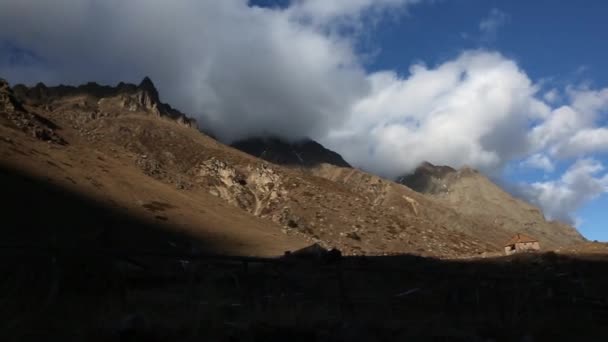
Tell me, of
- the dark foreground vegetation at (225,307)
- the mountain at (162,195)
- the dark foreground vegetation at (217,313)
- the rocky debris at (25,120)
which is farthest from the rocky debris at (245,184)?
the dark foreground vegetation at (217,313)

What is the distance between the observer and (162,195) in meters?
70.1

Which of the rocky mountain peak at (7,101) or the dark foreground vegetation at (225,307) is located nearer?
the dark foreground vegetation at (225,307)

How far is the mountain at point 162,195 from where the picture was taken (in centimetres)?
4943

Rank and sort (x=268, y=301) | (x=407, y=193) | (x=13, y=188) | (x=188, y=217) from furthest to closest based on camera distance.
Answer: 1. (x=407, y=193)
2. (x=188, y=217)
3. (x=13, y=188)
4. (x=268, y=301)

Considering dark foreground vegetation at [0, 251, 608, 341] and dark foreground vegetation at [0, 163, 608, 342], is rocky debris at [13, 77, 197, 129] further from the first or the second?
dark foreground vegetation at [0, 251, 608, 341]

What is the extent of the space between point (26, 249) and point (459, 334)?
7082mm

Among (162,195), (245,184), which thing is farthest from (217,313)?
(245,184)

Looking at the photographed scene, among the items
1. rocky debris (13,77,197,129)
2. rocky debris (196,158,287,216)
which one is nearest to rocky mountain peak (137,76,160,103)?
Result: rocky debris (13,77,197,129)

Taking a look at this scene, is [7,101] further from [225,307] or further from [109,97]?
[109,97]

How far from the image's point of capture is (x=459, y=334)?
9531 mm

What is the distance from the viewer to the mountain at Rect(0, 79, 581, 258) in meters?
49.4

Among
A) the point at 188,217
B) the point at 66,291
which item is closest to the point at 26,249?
the point at 66,291

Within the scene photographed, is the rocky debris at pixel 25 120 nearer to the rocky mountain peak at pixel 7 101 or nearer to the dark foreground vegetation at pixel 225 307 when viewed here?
the rocky mountain peak at pixel 7 101

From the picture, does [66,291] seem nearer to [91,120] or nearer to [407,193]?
[91,120]
